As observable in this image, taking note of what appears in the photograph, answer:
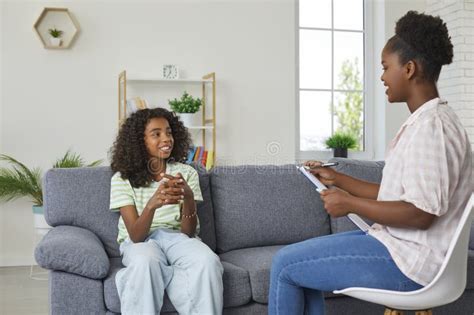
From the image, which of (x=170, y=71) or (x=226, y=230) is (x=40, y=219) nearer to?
(x=170, y=71)

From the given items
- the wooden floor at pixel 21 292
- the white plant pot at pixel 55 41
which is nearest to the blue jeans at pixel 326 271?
the wooden floor at pixel 21 292

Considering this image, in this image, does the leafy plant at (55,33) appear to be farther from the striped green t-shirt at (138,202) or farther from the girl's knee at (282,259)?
the girl's knee at (282,259)

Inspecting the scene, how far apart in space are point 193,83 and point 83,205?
258 cm

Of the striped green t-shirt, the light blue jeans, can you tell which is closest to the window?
the striped green t-shirt

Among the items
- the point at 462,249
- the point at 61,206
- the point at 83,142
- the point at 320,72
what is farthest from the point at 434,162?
the point at 320,72

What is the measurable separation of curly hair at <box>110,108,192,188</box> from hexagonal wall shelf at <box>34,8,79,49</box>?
7.70 ft

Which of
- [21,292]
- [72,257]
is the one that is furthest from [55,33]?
[72,257]

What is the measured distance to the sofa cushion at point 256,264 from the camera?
260cm

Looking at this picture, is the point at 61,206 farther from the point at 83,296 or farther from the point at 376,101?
the point at 376,101

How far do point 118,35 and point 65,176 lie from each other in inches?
97.1

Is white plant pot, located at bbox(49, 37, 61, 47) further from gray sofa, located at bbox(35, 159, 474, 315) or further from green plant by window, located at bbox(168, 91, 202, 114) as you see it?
gray sofa, located at bbox(35, 159, 474, 315)

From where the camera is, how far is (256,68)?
18.1ft

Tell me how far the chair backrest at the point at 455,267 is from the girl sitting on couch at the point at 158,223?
0.89 m

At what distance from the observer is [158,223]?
2738 millimetres
